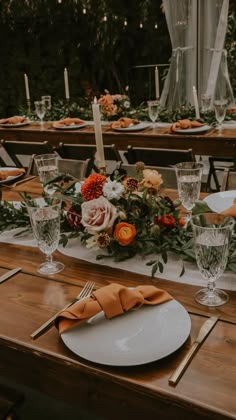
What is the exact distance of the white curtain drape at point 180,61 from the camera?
164 inches

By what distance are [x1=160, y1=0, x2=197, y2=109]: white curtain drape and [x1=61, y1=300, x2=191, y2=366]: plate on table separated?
344cm

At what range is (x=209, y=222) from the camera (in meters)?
1.13

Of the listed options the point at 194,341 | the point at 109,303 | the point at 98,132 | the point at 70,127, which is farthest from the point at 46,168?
the point at 70,127

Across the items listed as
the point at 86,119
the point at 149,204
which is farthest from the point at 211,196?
the point at 86,119

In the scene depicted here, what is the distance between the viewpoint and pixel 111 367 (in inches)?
32.4

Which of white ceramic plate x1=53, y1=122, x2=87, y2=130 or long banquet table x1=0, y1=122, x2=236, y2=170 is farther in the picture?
white ceramic plate x1=53, y1=122, x2=87, y2=130

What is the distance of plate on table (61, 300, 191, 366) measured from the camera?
826 millimetres

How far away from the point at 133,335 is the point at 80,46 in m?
6.27

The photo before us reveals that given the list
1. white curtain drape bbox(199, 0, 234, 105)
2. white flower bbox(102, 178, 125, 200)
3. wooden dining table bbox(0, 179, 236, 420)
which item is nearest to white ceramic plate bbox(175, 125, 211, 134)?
white curtain drape bbox(199, 0, 234, 105)

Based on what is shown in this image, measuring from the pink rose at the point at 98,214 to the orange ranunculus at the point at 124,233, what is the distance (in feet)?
0.08

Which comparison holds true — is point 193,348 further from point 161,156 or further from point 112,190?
point 161,156

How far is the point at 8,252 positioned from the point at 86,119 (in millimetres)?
2445

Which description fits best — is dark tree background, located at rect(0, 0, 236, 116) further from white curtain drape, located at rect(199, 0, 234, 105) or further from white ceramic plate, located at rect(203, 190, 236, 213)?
white ceramic plate, located at rect(203, 190, 236, 213)

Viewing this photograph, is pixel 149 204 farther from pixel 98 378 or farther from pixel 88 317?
pixel 98 378
